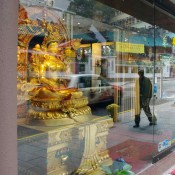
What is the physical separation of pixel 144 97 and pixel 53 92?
344 centimetres

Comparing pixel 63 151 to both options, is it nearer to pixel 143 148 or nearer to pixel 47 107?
pixel 47 107

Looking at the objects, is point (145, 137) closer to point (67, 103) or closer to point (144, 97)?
point (144, 97)

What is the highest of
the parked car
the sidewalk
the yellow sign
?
the yellow sign

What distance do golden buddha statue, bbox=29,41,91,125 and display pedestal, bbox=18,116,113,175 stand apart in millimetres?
177

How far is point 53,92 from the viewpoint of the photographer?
300 centimetres

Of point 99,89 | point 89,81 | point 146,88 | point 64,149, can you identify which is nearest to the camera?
point 64,149

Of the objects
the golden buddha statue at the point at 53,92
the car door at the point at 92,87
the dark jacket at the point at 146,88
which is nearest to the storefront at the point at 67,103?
the golden buddha statue at the point at 53,92

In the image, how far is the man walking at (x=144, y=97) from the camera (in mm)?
5719

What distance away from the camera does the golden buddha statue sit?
2904mm

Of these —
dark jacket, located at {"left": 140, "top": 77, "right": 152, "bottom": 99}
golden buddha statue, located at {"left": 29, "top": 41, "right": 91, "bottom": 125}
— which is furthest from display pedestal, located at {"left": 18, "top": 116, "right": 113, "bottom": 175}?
dark jacket, located at {"left": 140, "top": 77, "right": 152, "bottom": 99}

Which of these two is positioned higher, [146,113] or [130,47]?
[130,47]

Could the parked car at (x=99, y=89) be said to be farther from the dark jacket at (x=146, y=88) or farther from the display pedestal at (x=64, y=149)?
the display pedestal at (x=64, y=149)

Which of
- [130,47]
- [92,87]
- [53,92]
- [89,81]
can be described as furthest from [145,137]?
[92,87]

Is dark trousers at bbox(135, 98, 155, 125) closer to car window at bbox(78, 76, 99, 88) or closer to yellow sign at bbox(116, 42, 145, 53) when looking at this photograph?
yellow sign at bbox(116, 42, 145, 53)
